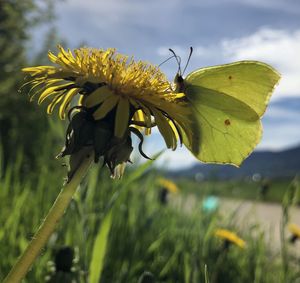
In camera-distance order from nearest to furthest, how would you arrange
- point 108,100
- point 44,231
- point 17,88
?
1. point 44,231
2. point 108,100
3. point 17,88

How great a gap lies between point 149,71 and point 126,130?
28 cm

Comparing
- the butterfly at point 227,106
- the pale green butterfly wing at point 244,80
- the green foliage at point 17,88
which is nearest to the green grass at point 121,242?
the butterfly at point 227,106

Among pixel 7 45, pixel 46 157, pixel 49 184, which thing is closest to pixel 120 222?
pixel 49 184

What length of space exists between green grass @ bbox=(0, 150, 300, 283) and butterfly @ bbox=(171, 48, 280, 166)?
0.92ft

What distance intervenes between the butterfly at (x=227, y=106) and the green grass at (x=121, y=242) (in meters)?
0.28

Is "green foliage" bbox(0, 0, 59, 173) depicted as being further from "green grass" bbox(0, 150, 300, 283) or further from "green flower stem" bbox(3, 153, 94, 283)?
"green flower stem" bbox(3, 153, 94, 283)

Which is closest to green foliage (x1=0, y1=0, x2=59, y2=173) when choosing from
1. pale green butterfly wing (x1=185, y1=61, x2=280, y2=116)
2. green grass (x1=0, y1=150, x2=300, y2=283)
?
green grass (x1=0, y1=150, x2=300, y2=283)

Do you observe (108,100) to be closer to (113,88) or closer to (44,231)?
(113,88)

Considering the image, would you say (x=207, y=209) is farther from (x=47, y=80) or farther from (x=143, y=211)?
(x=47, y=80)

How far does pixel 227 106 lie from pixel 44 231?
120 centimetres

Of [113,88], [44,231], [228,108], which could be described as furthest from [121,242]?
[44,231]

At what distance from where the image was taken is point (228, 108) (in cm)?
232

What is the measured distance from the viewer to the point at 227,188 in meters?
5.15

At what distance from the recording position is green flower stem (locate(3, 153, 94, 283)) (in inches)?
50.1
